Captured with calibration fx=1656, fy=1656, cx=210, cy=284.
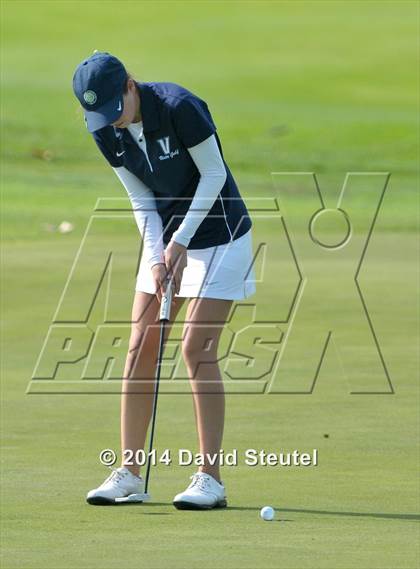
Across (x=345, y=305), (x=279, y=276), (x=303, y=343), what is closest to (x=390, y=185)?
(x=279, y=276)

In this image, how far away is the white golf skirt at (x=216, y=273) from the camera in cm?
746

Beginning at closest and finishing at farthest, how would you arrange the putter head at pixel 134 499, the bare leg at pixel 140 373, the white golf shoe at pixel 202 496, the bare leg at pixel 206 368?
1. the white golf shoe at pixel 202 496
2. the putter head at pixel 134 499
3. the bare leg at pixel 206 368
4. the bare leg at pixel 140 373

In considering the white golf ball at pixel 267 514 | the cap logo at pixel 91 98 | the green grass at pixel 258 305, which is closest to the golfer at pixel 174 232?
the cap logo at pixel 91 98

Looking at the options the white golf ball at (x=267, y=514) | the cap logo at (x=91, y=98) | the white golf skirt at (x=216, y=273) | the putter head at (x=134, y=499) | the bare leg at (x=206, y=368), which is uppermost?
the cap logo at (x=91, y=98)

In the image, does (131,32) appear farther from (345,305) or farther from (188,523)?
(188,523)

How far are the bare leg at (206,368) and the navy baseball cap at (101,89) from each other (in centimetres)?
98

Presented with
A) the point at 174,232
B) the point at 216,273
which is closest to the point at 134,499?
the point at 216,273

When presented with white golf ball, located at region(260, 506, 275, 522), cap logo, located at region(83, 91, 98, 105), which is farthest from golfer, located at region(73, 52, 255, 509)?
white golf ball, located at region(260, 506, 275, 522)

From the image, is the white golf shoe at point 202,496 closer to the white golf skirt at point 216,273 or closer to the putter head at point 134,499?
the putter head at point 134,499

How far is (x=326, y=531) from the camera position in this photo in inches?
261

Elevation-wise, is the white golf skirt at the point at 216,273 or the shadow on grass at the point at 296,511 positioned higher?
the white golf skirt at the point at 216,273

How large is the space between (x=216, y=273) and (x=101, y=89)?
1032 mm

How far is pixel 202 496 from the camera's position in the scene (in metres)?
7.17

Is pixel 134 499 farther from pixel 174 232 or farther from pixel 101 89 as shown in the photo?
pixel 101 89
